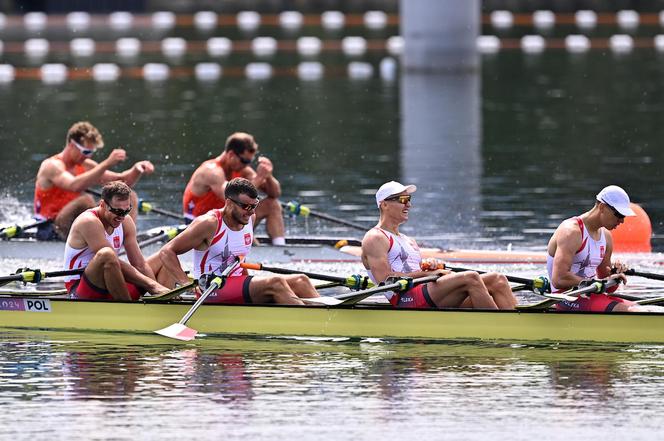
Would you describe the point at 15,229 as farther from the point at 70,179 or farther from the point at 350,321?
the point at 350,321

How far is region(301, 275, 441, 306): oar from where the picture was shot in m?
13.9

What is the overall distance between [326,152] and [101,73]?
44.3 ft

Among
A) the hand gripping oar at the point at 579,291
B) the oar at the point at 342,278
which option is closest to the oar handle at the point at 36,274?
the oar at the point at 342,278

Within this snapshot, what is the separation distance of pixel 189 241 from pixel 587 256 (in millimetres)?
3260

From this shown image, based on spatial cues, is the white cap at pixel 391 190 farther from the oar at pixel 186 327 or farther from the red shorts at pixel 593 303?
the red shorts at pixel 593 303

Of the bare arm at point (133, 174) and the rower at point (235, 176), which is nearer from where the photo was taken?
the bare arm at point (133, 174)

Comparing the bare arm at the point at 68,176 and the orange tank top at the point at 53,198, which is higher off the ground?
the bare arm at the point at 68,176

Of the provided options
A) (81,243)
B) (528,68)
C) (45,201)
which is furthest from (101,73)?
(81,243)

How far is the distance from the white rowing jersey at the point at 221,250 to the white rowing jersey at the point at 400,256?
112cm

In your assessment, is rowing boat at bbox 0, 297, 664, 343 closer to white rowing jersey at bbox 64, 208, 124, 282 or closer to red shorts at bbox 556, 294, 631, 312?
red shorts at bbox 556, 294, 631, 312

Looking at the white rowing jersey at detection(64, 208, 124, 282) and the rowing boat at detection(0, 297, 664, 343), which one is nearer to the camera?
the rowing boat at detection(0, 297, 664, 343)

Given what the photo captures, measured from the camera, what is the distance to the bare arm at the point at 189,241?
14242mm

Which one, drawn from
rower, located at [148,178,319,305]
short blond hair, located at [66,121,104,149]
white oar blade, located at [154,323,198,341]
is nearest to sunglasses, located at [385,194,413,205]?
rower, located at [148,178,319,305]

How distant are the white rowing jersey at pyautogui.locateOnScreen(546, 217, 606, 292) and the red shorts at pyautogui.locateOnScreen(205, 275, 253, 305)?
98.9 inches
